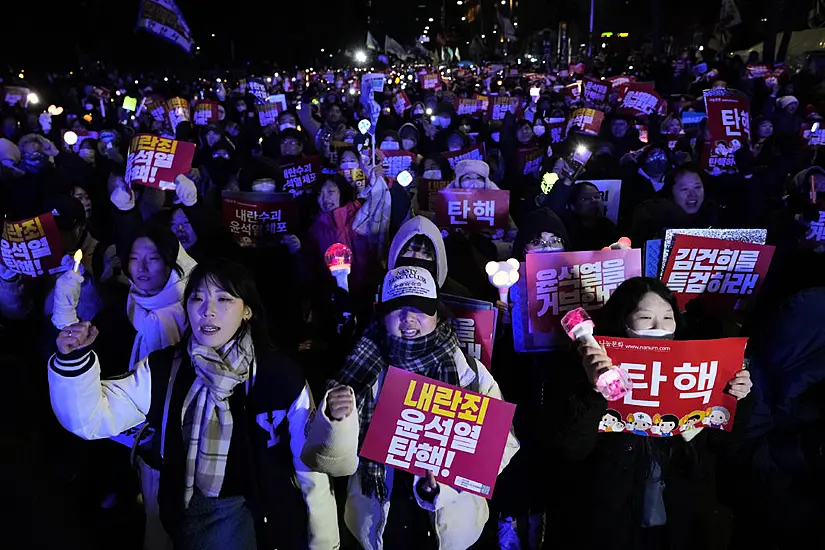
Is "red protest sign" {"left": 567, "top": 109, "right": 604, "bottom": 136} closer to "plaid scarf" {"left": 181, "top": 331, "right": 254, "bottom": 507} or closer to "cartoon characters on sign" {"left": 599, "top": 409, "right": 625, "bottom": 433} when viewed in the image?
"cartoon characters on sign" {"left": 599, "top": 409, "right": 625, "bottom": 433}

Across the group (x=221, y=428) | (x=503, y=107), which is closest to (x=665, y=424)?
(x=221, y=428)

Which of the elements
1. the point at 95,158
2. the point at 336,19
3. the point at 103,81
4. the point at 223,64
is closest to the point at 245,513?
the point at 95,158

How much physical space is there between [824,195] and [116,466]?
585 cm

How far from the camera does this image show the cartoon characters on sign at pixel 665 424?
8.46 feet

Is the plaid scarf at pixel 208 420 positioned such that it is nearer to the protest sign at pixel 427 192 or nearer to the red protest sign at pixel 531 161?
the protest sign at pixel 427 192

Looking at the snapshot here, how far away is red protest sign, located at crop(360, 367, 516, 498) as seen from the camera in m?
2.56

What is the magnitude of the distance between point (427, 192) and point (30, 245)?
390 cm

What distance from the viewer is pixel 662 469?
2676 millimetres

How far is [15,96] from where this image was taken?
1366cm

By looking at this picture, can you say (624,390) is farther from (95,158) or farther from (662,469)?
(95,158)

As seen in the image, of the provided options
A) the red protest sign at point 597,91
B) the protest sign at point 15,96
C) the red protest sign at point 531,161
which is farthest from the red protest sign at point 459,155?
the protest sign at point 15,96

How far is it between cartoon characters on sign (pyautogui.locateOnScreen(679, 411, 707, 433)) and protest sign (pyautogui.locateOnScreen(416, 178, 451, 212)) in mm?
4391

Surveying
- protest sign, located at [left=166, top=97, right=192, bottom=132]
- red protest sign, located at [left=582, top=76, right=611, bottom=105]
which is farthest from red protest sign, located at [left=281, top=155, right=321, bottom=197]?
red protest sign, located at [left=582, top=76, right=611, bottom=105]

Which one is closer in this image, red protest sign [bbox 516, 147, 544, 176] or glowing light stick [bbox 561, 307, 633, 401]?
glowing light stick [bbox 561, 307, 633, 401]
